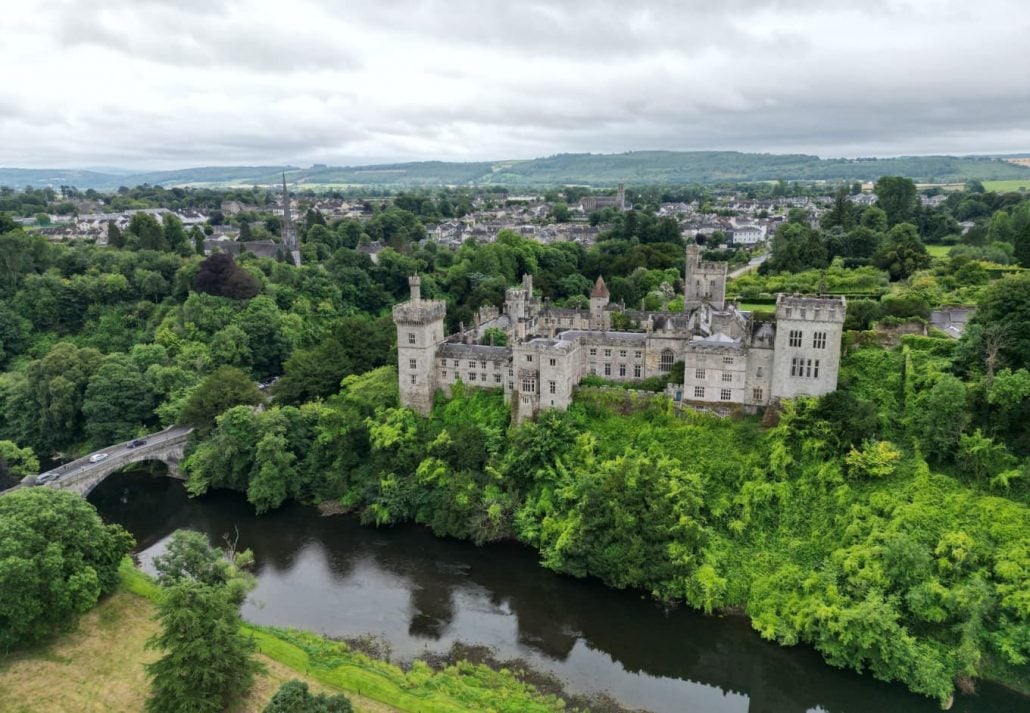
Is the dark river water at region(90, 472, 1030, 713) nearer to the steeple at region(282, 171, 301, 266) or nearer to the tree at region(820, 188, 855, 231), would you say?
the steeple at region(282, 171, 301, 266)

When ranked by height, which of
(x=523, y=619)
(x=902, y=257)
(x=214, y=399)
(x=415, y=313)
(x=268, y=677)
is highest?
(x=902, y=257)

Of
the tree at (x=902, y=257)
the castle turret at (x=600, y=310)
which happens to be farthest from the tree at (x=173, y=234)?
the tree at (x=902, y=257)

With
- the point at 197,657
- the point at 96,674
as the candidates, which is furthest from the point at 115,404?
Answer: the point at 197,657

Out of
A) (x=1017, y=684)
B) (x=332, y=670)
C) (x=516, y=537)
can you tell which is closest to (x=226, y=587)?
(x=332, y=670)

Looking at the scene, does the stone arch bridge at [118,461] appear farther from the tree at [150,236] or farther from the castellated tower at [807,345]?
the castellated tower at [807,345]

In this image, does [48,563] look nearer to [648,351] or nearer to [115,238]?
[648,351]

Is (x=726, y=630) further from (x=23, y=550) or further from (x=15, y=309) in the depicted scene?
(x=15, y=309)
